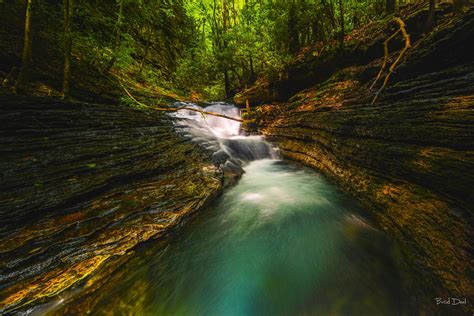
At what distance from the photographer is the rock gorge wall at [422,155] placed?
7.72 ft

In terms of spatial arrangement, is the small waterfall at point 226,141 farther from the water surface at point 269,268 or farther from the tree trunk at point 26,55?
the tree trunk at point 26,55

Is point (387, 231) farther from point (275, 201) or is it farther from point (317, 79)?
point (317, 79)

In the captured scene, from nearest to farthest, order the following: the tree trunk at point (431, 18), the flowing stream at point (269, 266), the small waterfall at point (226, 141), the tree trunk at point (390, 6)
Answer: the flowing stream at point (269, 266)
the tree trunk at point (431, 18)
the small waterfall at point (226, 141)
the tree trunk at point (390, 6)

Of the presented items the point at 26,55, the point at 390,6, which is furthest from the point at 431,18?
the point at 26,55

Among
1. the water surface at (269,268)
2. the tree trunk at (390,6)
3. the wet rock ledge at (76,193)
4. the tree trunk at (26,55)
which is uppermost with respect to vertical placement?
the tree trunk at (390,6)

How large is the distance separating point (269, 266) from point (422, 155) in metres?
2.98

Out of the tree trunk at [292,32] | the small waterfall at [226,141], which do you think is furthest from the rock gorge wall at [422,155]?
the tree trunk at [292,32]

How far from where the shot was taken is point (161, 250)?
3.30 meters

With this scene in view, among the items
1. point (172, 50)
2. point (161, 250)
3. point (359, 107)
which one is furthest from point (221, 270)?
point (172, 50)

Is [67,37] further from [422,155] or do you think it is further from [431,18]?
[431,18]

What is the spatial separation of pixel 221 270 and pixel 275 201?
97.9 inches

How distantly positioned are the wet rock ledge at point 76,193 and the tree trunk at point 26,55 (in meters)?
0.81

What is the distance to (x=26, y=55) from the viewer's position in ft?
14.0

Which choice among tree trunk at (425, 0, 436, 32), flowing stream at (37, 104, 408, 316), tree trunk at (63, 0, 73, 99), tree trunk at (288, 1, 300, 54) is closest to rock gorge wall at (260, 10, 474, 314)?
flowing stream at (37, 104, 408, 316)
